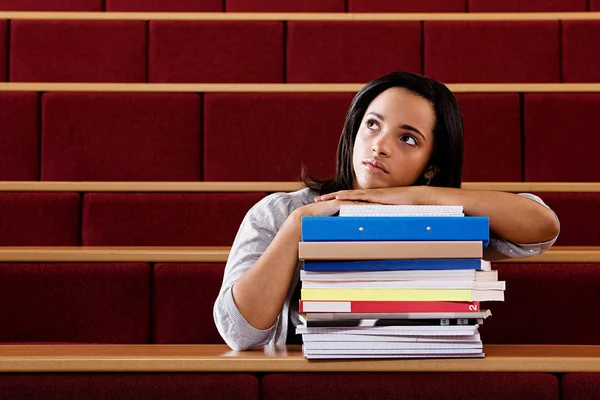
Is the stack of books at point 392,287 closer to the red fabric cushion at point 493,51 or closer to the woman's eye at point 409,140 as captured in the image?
Answer: the woman's eye at point 409,140

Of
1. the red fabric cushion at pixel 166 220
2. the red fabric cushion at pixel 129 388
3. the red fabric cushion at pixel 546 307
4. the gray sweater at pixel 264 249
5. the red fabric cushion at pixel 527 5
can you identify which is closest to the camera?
the red fabric cushion at pixel 129 388

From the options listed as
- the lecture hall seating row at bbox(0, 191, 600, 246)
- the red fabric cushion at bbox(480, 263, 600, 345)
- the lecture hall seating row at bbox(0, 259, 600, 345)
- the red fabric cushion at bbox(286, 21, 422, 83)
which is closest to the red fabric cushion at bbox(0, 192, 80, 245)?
the lecture hall seating row at bbox(0, 191, 600, 246)

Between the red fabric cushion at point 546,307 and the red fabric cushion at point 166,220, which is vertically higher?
the red fabric cushion at point 166,220

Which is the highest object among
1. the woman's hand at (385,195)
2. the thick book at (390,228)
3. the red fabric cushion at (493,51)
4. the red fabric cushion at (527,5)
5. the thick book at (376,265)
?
the red fabric cushion at (527,5)

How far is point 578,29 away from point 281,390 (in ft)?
2.48

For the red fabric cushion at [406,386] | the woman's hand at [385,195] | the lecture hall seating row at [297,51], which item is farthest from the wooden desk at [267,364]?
the lecture hall seating row at [297,51]

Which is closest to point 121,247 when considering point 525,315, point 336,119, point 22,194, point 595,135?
point 22,194

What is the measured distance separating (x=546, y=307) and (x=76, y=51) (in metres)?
0.62

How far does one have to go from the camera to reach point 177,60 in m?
1.08

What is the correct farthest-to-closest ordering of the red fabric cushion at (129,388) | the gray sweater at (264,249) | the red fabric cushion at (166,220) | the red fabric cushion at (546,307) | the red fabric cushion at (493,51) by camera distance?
the red fabric cushion at (493,51) < the red fabric cushion at (166,220) < the red fabric cushion at (546,307) < the gray sweater at (264,249) < the red fabric cushion at (129,388)

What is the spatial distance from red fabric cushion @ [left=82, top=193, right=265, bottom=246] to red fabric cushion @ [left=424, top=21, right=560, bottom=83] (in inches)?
12.2

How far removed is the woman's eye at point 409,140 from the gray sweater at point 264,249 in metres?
0.08

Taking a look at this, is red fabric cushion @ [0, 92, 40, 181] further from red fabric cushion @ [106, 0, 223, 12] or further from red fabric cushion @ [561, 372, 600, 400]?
red fabric cushion @ [561, 372, 600, 400]

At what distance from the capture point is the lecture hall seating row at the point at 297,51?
107 centimetres
